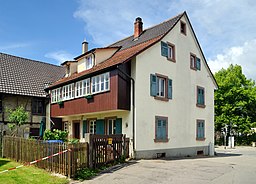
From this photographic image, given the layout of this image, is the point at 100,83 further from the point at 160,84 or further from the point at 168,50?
the point at 168,50

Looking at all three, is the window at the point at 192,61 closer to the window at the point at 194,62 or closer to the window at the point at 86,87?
the window at the point at 194,62

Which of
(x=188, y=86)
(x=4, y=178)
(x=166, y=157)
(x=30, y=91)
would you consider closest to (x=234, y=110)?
(x=188, y=86)

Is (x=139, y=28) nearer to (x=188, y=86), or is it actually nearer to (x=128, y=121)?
(x=188, y=86)

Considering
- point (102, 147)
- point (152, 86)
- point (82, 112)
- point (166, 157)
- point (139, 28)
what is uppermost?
point (139, 28)

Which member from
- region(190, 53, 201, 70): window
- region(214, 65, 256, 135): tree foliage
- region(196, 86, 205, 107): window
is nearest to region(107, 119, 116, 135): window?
region(196, 86, 205, 107): window

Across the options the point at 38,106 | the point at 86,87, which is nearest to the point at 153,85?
the point at 86,87

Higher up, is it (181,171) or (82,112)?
(82,112)

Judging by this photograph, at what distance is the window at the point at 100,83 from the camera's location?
61.0 ft

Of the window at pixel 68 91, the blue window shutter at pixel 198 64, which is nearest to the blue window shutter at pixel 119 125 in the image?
the window at pixel 68 91

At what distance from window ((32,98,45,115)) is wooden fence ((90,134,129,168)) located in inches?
483

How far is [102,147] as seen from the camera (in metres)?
13.9

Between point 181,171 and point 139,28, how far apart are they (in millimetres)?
13773

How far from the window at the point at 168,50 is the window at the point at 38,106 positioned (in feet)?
40.1

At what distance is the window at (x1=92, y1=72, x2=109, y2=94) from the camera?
61.0ft
